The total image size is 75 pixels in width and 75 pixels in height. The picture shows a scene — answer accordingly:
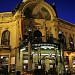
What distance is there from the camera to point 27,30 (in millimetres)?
30094

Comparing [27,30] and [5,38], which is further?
[5,38]

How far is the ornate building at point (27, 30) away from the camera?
95.6 ft

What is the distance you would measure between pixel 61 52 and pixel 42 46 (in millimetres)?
2649

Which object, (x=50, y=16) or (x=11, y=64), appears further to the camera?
(x=50, y=16)

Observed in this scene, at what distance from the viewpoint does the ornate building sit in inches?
1147

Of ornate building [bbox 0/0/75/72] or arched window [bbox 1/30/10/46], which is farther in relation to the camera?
arched window [bbox 1/30/10/46]

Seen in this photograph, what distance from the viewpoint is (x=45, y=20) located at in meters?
31.3

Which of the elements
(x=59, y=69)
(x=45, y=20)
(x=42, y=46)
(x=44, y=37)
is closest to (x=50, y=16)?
(x=45, y=20)

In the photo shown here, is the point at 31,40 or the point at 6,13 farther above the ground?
the point at 6,13

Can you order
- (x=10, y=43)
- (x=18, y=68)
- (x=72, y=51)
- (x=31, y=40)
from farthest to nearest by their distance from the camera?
1. (x=72, y=51)
2. (x=10, y=43)
3. (x=18, y=68)
4. (x=31, y=40)

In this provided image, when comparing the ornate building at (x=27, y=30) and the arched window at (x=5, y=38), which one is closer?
the ornate building at (x=27, y=30)

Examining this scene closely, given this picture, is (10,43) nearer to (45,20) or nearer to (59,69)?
(45,20)

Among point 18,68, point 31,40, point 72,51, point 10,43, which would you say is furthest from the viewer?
point 72,51

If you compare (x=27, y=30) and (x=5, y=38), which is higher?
(x=27, y=30)
